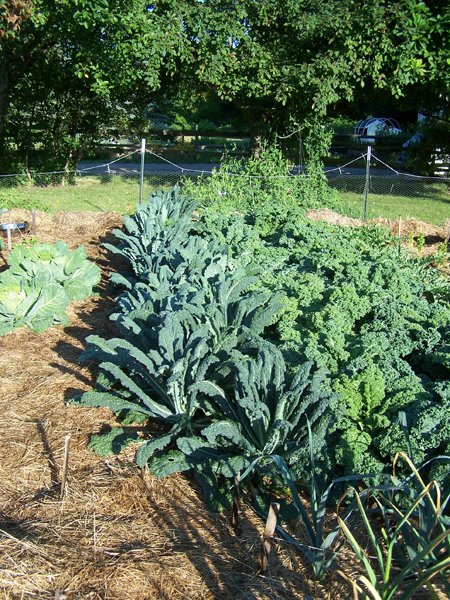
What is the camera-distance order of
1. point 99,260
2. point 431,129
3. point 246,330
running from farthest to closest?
point 431,129, point 99,260, point 246,330

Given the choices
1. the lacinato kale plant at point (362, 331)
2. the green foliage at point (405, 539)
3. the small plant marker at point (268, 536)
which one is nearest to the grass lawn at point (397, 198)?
the lacinato kale plant at point (362, 331)

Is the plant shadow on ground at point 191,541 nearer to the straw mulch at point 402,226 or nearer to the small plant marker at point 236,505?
the small plant marker at point 236,505

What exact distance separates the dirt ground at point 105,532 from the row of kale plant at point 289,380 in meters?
0.13

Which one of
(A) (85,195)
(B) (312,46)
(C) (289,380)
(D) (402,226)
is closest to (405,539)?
(C) (289,380)

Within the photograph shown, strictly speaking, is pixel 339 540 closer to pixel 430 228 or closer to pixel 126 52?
pixel 430 228

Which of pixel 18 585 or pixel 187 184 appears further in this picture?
pixel 187 184

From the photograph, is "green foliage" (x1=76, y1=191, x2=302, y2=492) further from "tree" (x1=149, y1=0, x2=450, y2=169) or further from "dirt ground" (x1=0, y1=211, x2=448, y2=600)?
"tree" (x1=149, y1=0, x2=450, y2=169)

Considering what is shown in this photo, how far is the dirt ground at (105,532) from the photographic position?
2.49m

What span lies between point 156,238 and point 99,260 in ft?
4.62

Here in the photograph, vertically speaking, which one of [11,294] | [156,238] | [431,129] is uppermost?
[431,129]

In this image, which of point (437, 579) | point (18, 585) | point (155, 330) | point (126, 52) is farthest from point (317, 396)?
point (126, 52)

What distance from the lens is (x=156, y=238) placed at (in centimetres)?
658

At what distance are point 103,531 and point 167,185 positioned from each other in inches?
549

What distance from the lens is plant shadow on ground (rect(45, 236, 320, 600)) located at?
2.55m
